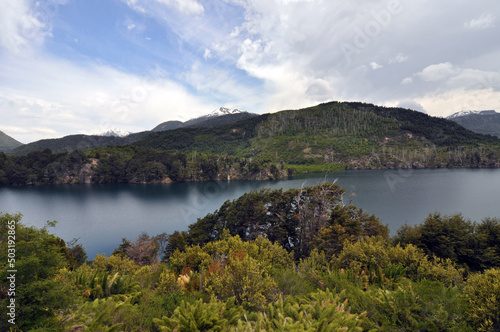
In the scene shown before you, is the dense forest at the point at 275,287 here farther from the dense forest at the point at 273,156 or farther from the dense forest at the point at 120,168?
the dense forest at the point at 273,156

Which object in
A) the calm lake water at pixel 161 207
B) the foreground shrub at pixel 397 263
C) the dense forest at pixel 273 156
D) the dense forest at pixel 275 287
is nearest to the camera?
the dense forest at pixel 275 287

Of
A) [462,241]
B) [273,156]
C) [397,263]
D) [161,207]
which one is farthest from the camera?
[273,156]

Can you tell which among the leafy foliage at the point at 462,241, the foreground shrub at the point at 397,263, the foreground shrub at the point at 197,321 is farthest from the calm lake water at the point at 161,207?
the foreground shrub at the point at 197,321

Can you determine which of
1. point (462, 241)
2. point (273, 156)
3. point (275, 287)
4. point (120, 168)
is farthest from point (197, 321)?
point (273, 156)

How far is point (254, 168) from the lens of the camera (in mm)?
114125

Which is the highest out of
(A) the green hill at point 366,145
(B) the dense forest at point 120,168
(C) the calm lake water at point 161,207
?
(A) the green hill at point 366,145

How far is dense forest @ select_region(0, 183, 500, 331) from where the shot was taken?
853 cm

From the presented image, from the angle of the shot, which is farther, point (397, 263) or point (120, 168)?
point (120, 168)

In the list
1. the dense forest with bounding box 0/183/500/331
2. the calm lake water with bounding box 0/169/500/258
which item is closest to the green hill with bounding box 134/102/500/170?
the calm lake water with bounding box 0/169/500/258

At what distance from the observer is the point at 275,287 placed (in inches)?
566

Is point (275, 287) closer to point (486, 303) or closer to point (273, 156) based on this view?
point (486, 303)

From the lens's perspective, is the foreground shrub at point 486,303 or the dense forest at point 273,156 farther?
the dense forest at point 273,156

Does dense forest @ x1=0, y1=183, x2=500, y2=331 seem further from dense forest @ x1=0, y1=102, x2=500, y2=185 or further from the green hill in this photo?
the green hill

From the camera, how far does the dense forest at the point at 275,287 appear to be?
28.0 ft
